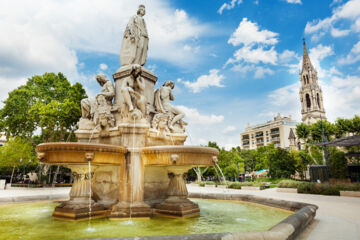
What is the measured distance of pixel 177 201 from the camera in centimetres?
653

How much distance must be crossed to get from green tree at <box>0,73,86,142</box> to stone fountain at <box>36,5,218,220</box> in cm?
1829

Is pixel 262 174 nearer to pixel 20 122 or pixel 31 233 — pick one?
pixel 20 122

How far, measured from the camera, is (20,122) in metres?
25.2

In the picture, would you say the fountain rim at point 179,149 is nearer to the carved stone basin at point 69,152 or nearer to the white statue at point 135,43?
the carved stone basin at point 69,152

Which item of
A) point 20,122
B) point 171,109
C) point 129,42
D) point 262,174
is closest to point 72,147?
point 171,109

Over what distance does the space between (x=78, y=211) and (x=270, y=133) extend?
316 ft

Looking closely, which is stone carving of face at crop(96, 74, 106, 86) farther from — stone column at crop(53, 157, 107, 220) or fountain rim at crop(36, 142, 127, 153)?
fountain rim at crop(36, 142, 127, 153)

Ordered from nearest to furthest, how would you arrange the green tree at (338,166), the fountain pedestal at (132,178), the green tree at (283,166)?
the fountain pedestal at (132,178)
the green tree at (338,166)
the green tree at (283,166)

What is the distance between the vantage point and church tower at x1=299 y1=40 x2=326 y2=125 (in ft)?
283

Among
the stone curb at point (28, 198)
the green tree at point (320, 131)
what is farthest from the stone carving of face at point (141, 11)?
the green tree at point (320, 131)

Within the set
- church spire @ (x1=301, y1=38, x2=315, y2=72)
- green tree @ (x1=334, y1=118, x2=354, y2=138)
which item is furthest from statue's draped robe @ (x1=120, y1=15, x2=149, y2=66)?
church spire @ (x1=301, y1=38, x2=315, y2=72)

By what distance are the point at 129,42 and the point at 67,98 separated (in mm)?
19860

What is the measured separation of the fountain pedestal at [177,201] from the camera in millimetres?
6234

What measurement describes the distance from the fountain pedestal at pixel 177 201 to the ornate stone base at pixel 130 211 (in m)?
0.47
